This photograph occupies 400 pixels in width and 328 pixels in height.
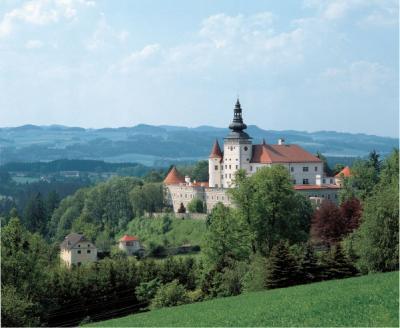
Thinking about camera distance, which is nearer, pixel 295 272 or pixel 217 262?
pixel 295 272

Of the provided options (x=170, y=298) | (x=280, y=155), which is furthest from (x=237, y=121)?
(x=170, y=298)

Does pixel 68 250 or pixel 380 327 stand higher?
pixel 380 327

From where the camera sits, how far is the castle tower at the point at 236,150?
3172 inches

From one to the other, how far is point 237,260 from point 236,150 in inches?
1406

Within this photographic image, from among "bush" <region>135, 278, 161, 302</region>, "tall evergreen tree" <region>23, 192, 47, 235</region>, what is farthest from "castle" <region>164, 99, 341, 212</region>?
"bush" <region>135, 278, 161, 302</region>

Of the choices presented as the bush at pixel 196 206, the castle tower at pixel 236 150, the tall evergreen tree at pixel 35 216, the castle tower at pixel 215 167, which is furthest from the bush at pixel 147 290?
the tall evergreen tree at pixel 35 216

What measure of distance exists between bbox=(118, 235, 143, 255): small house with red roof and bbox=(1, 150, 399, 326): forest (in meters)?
3.41

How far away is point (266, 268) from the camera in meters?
37.0

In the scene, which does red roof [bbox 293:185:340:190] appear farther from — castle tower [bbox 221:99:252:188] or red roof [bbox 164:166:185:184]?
red roof [bbox 164:166:185:184]

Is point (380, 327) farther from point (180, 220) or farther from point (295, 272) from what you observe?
point (180, 220)

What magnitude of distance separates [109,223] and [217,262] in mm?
45471

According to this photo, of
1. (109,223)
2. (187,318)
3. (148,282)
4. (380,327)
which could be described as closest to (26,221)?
(109,223)

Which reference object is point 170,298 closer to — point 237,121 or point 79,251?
point 79,251

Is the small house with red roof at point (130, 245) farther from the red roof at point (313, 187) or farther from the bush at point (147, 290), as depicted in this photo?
the bush at point (147, 290)
